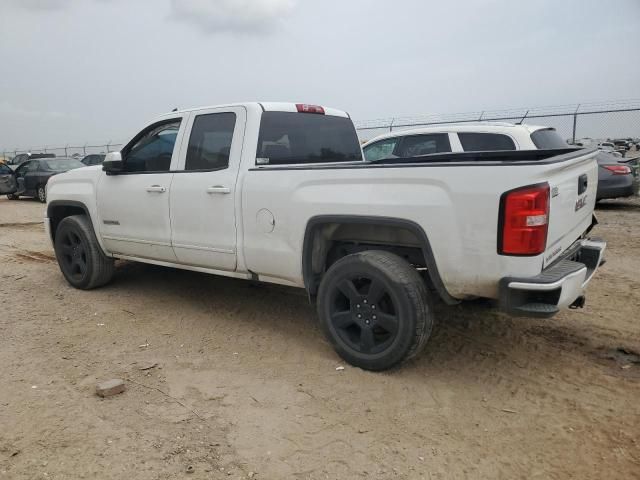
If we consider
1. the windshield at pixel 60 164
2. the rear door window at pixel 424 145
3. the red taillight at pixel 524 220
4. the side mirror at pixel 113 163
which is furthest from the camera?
the windshield at pixel 60 164

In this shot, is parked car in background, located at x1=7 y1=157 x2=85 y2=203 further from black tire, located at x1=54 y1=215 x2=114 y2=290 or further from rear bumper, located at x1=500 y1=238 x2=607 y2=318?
rear bumper, located at x1=500 y1=238 x2=607 y2=318

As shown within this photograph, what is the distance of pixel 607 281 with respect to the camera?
220 inches

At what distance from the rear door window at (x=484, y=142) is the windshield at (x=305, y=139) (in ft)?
7.62

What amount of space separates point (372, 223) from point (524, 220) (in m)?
0.96

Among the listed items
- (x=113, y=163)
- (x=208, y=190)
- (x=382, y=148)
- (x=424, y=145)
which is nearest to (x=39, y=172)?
(x=382, y=148)

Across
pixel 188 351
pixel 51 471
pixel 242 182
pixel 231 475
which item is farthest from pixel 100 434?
pixel 242 182

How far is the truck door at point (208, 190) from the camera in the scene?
4141mm

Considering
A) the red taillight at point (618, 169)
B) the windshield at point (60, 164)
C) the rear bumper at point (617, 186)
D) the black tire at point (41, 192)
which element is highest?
the windshield at point (60, 164)

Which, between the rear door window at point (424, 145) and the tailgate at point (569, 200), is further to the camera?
the rear door window at point (424, 145)

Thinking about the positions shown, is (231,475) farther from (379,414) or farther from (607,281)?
(607,281)

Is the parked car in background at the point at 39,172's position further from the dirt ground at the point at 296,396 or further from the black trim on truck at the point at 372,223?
the black trim on truck at the point at 372,223

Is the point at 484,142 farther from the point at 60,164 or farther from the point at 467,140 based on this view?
the point at 60,164

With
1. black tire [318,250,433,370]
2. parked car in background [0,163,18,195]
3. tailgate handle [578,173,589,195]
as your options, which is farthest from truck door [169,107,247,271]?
parked car in background [0,163,18,195]

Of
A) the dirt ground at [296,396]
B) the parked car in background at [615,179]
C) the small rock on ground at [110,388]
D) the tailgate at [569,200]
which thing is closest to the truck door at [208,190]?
the dirt ground at [296,396]
